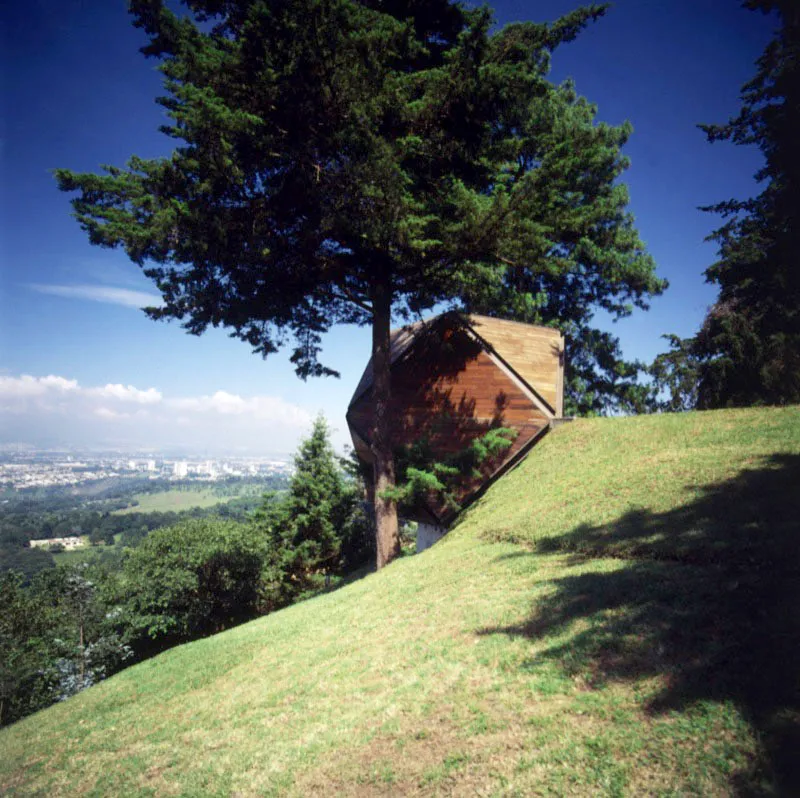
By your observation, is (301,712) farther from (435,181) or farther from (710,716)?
(435,181)

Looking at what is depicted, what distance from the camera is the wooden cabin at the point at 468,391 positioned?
44.9 ft

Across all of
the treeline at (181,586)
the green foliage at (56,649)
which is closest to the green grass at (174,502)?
the green foliage at (56,649)

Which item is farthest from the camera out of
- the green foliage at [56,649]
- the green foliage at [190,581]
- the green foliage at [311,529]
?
the green foliage at [311,529]

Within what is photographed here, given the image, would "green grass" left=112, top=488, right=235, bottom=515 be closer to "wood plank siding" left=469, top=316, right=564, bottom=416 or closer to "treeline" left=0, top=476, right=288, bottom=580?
"treeline" left=0, top=476, right=288, bottom=580

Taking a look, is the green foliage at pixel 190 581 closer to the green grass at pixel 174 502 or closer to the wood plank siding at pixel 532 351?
the wood plank siding at pixel 532 351

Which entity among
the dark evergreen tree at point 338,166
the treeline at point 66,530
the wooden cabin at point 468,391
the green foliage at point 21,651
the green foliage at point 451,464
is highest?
the dark evergreen tree at point 338,166

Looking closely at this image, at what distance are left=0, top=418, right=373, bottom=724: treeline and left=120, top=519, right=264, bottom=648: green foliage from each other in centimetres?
6

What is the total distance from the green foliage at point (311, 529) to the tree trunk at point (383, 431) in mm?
14110

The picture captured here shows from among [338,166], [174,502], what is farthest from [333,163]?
[174,502]

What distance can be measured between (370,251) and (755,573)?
10448 mm

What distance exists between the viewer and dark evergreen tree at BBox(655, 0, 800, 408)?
336 inches

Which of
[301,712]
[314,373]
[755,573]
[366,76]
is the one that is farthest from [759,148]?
[301,712]

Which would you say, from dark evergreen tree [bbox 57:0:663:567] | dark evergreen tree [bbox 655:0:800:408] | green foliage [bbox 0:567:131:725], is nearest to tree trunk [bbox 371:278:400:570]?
dark evergreen tree [bbox 57:0:663:567]

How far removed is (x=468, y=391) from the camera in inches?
576
